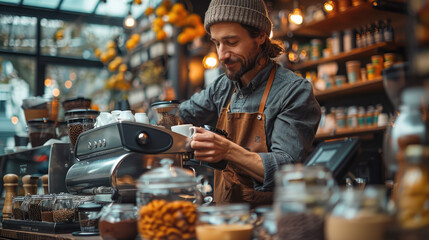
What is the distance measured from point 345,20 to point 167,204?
4016 mm

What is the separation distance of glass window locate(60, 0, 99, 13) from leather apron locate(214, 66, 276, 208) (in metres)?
5.15

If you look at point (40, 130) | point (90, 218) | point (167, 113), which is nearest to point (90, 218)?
point (90, 218)

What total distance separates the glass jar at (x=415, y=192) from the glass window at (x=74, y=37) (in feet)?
18.4

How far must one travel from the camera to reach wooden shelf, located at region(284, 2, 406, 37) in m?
4.43

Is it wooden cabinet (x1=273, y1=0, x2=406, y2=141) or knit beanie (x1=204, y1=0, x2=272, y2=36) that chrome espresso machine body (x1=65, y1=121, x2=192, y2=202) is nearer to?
knit beanie (x1=204, y1=0, x2=272, y2=36)

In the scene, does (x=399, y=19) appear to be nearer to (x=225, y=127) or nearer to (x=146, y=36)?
(x=225, y=127)

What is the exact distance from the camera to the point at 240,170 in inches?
75.3

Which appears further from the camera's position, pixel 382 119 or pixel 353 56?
pixel 353 56

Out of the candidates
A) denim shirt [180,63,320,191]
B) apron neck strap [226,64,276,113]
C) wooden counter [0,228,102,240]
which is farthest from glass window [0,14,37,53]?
apron neck strap [226,64,276,113]

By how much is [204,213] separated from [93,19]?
6779 mm

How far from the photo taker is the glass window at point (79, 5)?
6652mm

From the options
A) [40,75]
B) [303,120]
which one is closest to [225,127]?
[303,120]

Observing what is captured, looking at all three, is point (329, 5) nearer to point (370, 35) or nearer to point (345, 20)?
point (345, 20)

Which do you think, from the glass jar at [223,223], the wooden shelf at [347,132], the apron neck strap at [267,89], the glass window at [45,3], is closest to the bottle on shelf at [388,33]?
the wooden shelf at [347,132]
